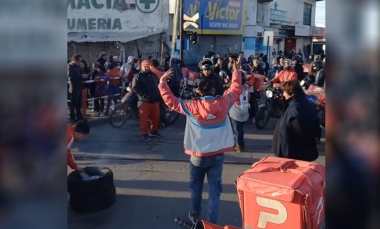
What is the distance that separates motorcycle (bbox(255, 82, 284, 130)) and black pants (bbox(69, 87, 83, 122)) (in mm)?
4038

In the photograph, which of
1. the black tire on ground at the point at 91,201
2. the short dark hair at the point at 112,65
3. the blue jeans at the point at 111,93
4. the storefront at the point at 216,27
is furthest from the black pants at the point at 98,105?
the storefront at the point at 216,27

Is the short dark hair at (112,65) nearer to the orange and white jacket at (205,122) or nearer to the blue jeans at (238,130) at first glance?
the blue jeans at (238,130)

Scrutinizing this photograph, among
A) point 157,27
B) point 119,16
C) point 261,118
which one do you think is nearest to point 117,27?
point 119,16

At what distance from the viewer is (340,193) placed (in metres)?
0.97


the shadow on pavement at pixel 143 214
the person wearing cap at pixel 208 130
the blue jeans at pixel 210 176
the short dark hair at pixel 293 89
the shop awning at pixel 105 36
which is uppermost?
the shop awning at pixel 105 36

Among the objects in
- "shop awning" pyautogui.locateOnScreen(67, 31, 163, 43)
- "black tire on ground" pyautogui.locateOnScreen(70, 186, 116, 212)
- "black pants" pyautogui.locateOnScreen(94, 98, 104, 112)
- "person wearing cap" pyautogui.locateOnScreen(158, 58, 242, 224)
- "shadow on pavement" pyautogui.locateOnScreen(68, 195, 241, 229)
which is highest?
"shop awning" pyautogui.locateOnScreen(67, 31, 163, 43)

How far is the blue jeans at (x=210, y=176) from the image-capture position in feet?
14.6

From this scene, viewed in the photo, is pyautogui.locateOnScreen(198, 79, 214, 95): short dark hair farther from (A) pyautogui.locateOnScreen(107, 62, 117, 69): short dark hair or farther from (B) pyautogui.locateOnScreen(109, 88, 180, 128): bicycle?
(A) pyautogui.locateOnScreen(107, 62, 117, 69): short dark hair

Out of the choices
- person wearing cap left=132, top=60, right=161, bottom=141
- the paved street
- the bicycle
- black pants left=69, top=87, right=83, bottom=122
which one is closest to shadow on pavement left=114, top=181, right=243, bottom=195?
the paved street

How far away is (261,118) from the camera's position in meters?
10.4

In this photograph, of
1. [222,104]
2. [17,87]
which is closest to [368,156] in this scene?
[17,87]

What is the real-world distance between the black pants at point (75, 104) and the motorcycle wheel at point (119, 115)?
81 centimetres

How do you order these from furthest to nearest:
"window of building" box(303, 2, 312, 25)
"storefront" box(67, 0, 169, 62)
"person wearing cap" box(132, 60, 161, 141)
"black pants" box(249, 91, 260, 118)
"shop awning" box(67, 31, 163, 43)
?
"window of building" box(303, 2, 312, 25) → "storefront" box(67, 0, 169, 62) → "shop awning" box(67, 31, 163, 43) → "black pants" box(249, 91, 260, 118) → "person wearing cap" box(132, 60, 161, 141)

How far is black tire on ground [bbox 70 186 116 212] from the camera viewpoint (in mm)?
5141
